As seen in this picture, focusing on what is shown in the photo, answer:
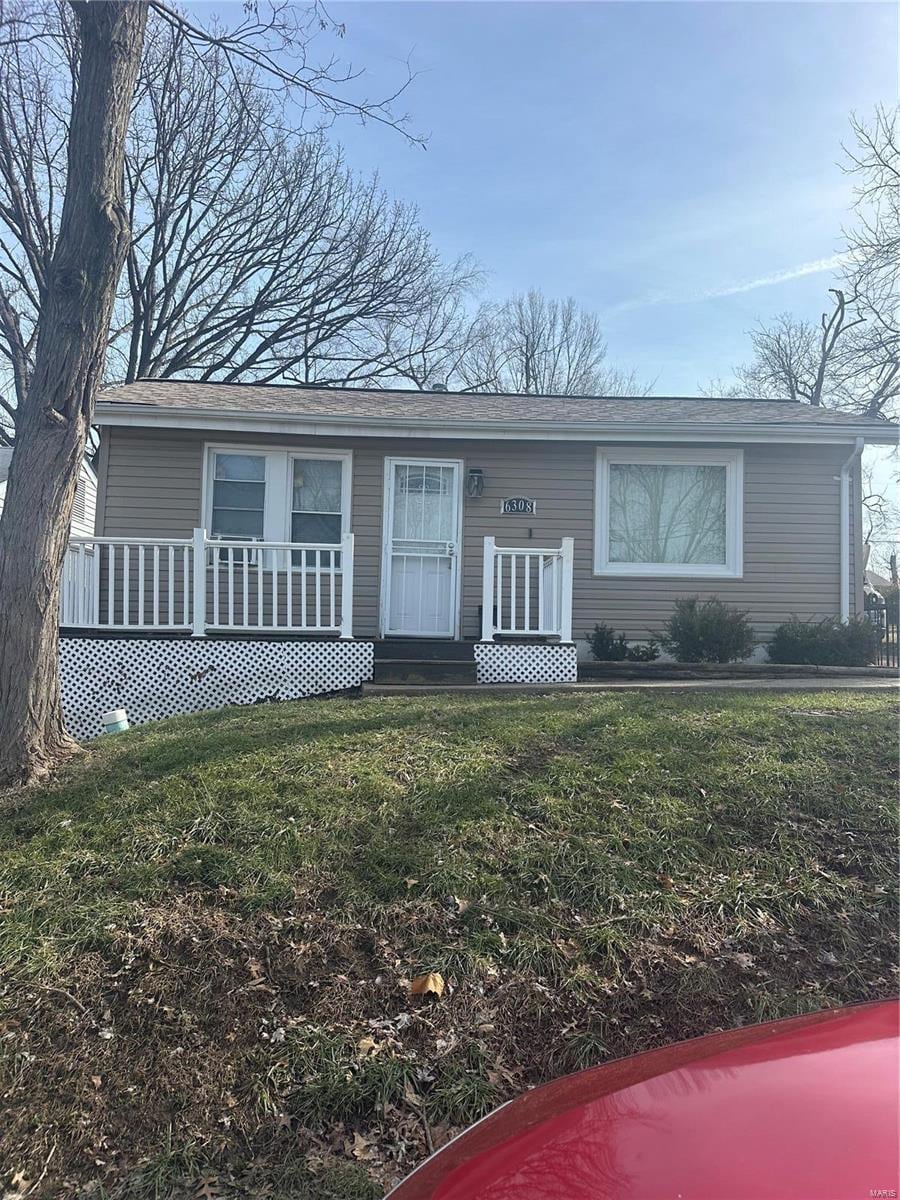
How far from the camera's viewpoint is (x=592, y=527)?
370 inches

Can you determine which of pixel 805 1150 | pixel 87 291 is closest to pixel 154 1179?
pixel 805 1150

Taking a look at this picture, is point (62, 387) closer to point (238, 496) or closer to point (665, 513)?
point (238, 496)

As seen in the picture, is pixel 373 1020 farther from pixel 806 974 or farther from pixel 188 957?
pixel 806 974

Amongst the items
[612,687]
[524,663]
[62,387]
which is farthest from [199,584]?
[612,687]

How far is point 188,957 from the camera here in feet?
9.08

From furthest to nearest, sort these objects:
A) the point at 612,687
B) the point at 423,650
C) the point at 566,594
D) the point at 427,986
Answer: the point at 423,650 < the point at 566,594 < the point at 612,687 < the point at 427,986

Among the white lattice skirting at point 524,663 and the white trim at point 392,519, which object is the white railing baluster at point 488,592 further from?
the white trim at point 392,519

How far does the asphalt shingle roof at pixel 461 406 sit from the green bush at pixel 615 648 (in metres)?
2.61

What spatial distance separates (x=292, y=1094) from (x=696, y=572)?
822 centimetres

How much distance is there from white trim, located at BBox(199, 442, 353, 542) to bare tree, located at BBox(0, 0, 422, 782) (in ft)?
14.8

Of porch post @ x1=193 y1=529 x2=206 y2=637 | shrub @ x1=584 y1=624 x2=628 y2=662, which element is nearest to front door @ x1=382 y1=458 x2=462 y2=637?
shrub @ x1=584 y1=624 x2=628 y2=662

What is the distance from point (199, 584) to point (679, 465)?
6.05 metres

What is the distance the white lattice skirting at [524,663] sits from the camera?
25.0 feet

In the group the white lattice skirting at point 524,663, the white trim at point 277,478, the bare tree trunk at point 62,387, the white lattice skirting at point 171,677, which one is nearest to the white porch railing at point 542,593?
the white lattice skirting at point 524,663
